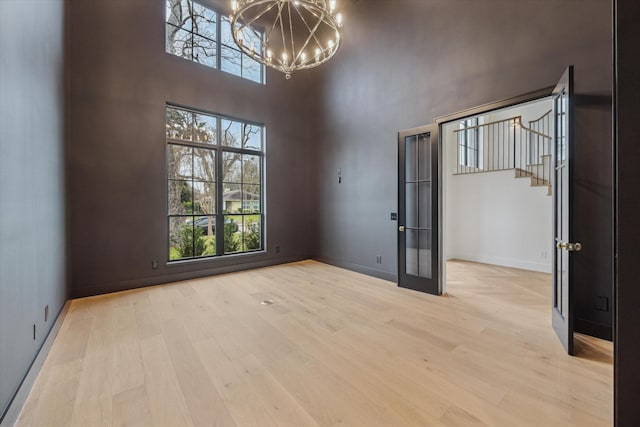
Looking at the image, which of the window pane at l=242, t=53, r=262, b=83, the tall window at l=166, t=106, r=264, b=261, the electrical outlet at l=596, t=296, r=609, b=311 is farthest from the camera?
the window pane at l=242, t=53, r=262, b=83

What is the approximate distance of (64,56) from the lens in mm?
3441

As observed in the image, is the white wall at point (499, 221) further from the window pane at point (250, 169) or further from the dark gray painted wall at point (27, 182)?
the dark gray painted wall at point (27, 182)

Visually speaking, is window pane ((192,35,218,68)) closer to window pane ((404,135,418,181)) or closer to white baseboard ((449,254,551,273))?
window pane ((404,135,418,181))

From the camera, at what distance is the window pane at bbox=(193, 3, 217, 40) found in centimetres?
489

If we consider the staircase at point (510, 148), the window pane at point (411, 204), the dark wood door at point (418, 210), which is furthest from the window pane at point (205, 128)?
the staircase at point (510, 148)

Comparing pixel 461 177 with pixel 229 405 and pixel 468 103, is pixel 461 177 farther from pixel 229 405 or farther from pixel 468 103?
pixel 229 405

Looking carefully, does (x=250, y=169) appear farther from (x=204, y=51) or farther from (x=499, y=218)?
(x=499, y=218)

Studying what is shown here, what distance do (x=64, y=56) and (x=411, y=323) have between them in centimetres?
536

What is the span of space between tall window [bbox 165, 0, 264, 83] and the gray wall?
222mm

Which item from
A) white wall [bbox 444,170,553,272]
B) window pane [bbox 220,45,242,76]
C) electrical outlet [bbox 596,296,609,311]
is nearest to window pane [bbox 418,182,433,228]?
electrical outlet [bbox 596,296,609,311]

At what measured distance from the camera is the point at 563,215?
2445mm

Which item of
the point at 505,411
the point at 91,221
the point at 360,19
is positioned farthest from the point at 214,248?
the point at 360,19

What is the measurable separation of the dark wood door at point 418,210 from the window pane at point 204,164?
3.37 meters

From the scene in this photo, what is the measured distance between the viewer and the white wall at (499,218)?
526 cm
